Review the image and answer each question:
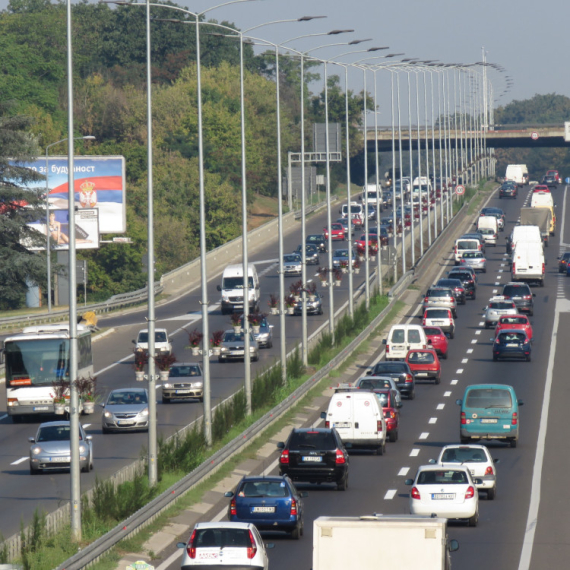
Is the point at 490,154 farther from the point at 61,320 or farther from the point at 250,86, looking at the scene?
the point at 61,320

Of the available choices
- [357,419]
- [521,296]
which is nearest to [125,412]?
[357,419]

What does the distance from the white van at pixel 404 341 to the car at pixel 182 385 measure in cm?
1103

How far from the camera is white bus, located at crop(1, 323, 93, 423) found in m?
44.3

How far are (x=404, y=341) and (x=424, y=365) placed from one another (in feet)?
12.8

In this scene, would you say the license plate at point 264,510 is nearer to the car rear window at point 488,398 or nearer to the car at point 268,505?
the car at point 268,505

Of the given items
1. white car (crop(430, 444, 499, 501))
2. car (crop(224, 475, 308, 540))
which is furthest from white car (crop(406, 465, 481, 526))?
car (crop(224, 475, 308, 540))

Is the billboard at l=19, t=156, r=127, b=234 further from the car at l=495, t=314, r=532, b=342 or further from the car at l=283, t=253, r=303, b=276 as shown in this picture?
the car at l=495, t=314, r=532, b=342

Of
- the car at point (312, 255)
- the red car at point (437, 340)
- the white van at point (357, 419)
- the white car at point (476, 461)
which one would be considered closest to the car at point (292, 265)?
the car at point (312, 255)

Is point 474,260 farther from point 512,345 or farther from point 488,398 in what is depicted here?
point 488,398

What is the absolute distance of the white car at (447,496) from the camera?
26.7m

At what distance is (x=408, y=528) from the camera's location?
1664 centimetres

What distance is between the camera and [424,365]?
5222cm

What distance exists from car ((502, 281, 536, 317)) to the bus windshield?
106ft

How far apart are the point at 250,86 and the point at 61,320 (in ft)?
289
